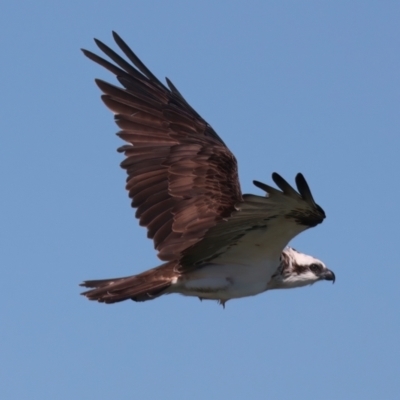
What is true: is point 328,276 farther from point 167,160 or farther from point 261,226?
point 167,160

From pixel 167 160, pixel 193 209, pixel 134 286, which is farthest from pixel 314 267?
pixel 134 286

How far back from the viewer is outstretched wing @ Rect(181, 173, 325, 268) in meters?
8.28

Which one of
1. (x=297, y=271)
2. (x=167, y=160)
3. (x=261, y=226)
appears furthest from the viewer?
(x=167, y=160)

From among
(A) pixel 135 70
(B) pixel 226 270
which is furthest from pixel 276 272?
(A) pixel 135 70

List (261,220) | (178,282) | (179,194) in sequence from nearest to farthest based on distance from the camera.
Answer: (261,220) → (178,282) → (179,194)

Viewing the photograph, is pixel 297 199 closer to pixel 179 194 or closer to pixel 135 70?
pixel 179 194

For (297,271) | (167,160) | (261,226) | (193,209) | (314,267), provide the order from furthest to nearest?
(167,160), (314,267), (297,271), (193,209), (261,226)

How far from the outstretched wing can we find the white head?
0.42 m

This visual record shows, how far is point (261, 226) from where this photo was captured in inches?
358

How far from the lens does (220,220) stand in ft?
31.1

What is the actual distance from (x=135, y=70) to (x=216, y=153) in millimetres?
1851

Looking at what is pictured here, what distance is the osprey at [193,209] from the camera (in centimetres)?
897

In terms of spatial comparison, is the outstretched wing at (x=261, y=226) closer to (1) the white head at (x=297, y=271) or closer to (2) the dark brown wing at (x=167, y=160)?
(2) the dark brown wing at (x=167, y=160)

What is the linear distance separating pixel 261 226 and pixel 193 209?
1083mm
